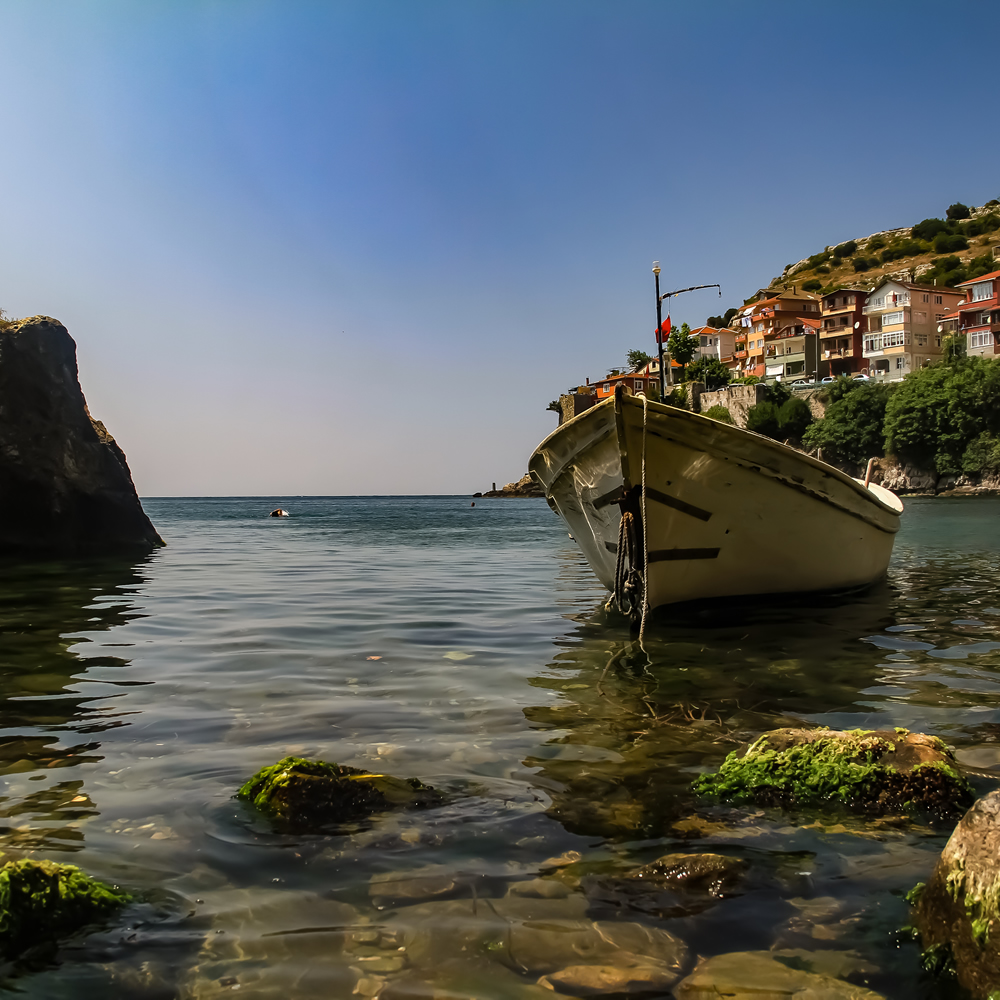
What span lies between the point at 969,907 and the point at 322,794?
270 centimetres

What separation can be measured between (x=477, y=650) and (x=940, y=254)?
15258 cm

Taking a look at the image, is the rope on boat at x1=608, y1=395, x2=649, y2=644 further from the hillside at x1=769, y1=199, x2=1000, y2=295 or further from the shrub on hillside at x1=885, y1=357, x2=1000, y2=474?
the hillside at x1=769, y1=199, x2=1000, y2=295

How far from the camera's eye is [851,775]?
153 inches

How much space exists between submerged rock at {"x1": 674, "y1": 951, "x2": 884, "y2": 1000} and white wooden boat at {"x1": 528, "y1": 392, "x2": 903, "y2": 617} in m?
5.66

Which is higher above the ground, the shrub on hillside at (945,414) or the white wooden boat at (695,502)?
the shrub on hillside at (945,414)

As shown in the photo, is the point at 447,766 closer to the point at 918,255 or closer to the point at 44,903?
the point at 44,903

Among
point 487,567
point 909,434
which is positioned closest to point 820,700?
point 487,567

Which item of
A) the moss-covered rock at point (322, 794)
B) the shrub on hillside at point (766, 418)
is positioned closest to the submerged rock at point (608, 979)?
the moss-covered rock at point (322, 794)

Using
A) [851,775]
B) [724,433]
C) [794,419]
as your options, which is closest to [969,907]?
[851,775]

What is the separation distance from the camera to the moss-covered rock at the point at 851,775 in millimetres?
3754

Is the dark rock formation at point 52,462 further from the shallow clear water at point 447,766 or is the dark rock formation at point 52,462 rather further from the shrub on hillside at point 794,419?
the shrub on hillside at point 794,419

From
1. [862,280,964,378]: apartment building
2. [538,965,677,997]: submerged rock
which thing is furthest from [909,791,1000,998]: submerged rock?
[862,280,964,378]: apartment building

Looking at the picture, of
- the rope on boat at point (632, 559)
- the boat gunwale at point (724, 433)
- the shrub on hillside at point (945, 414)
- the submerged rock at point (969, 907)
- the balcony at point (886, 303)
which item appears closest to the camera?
the submerged rock at point (969, 907)

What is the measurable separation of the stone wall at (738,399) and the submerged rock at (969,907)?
83.3 meters
